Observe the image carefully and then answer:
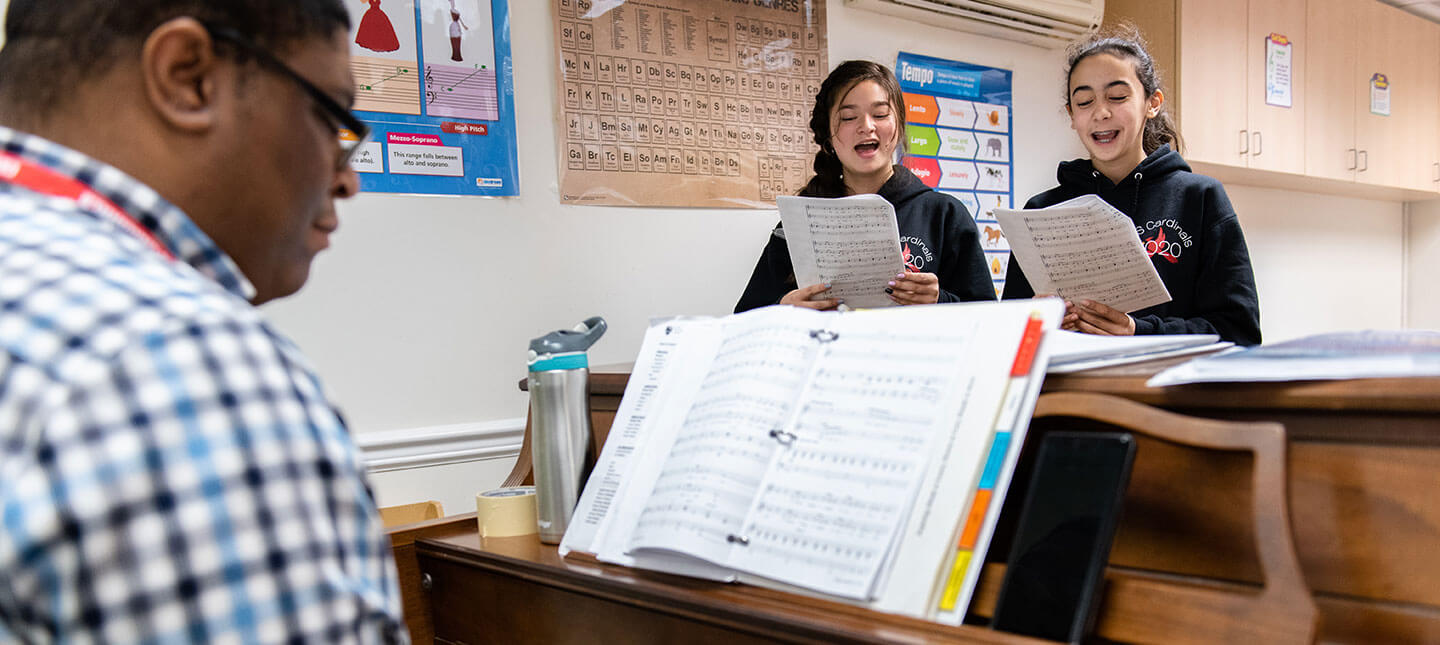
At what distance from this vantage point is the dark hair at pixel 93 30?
0.56 metres

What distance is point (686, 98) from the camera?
2730 millimetres

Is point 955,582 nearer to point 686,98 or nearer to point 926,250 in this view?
point 926,250

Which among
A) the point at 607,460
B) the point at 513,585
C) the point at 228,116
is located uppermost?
the point at 228,116

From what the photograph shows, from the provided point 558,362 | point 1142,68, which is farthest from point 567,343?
point 1142,68

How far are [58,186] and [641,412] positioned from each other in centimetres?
67

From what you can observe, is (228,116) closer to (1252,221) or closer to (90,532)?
(90,532)

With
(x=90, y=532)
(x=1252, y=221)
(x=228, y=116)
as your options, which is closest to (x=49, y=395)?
(x=90, y=532)

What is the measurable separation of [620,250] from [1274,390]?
6.62ft

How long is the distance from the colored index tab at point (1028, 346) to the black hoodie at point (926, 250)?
141cm

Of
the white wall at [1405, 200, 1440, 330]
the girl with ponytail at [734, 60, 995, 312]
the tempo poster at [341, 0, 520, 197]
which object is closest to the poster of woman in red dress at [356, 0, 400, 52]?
the tempo poster at [341, 0, 520, 197]

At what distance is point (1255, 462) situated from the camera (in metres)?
0.72

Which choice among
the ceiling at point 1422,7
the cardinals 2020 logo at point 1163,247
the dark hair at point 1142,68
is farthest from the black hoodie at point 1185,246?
the ceiling at point 1422,7

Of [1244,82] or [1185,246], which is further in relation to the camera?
[1244,82]

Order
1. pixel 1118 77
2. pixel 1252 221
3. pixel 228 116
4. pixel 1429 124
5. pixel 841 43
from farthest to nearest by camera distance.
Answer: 1. pixel 1429 124
2. pixel 1252 221
3. pixel 841 43
4. pixel 1118 77
5. pixel 228 116
